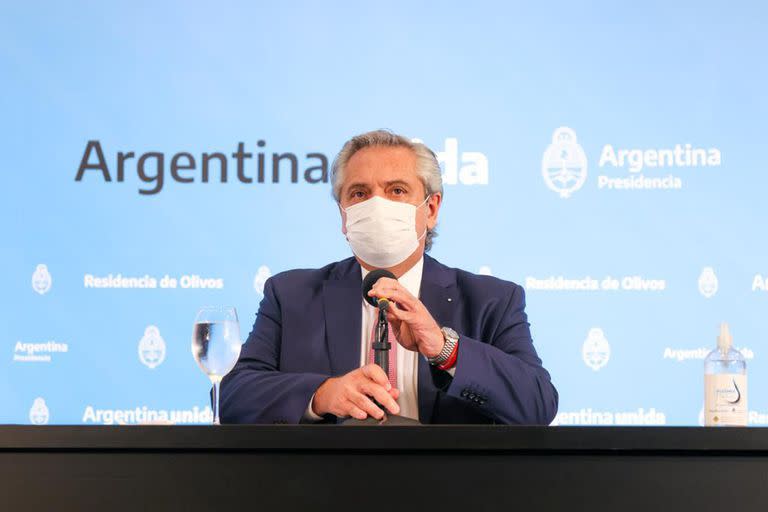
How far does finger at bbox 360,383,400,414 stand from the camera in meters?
1.80

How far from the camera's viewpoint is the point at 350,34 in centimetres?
392

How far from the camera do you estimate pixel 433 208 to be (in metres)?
2.56

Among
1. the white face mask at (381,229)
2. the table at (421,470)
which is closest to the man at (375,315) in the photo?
the white face mask at (381,229)

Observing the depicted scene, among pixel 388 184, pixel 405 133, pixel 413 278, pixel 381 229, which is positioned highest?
pixel 405 133

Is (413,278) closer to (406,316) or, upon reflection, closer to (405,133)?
(406,316)

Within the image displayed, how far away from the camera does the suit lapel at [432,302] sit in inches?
90.0

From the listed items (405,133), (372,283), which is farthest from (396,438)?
(405,133)

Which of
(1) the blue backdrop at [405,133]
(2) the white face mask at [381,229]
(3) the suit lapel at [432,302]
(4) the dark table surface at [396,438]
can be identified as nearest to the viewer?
(4) the dark table surface at [396,438]

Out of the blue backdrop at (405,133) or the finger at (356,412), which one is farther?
the blue backdrop at (405,133)

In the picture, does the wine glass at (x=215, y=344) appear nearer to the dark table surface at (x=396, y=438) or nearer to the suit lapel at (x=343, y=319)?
the dark table surface at (x=396, y=438)

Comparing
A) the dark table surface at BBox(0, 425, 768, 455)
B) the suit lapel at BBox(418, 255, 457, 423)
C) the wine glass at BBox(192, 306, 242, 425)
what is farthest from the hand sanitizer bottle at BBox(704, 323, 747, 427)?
the wine glass at BBox(192, 306, 242, 425)

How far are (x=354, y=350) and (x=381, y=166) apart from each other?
1.61 ft

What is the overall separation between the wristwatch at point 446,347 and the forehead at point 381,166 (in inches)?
25.5

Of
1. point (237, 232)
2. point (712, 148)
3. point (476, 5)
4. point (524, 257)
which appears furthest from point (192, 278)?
point (712, 148)
